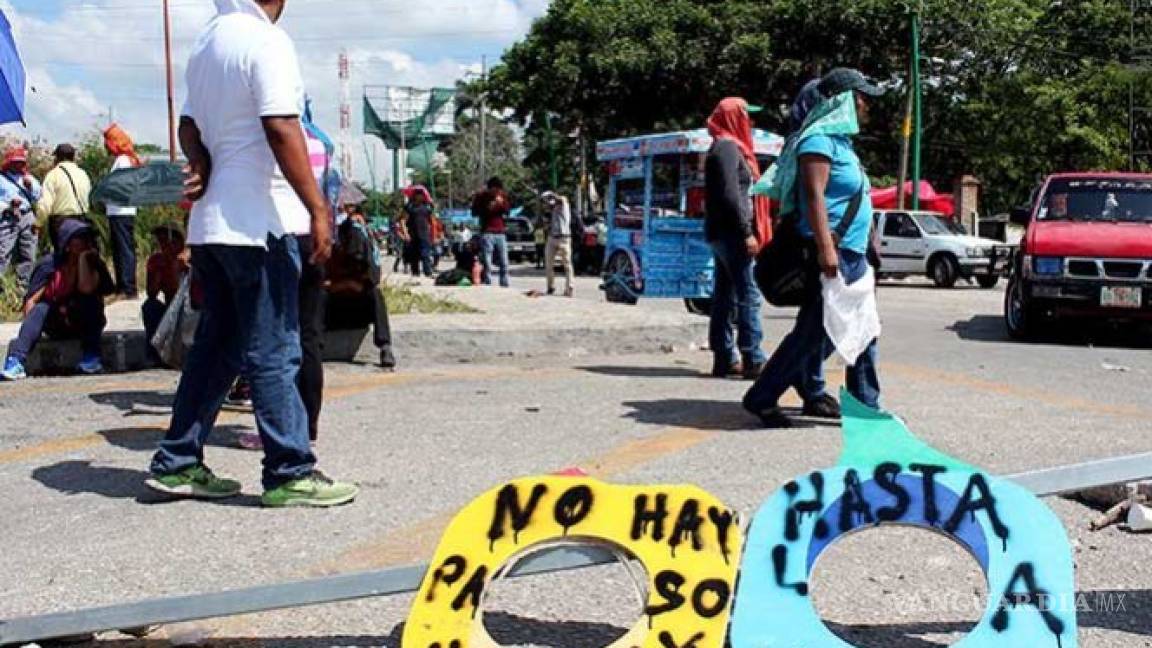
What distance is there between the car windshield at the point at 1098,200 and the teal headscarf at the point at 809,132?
A: 7175mm

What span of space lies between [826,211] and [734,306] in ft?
6.48

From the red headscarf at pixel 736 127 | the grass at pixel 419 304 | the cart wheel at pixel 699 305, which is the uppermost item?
the red headscarf at pixel 736 127

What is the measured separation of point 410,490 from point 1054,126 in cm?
3523

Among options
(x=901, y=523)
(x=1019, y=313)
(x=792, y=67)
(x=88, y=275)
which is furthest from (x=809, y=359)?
(x=792, y=67)

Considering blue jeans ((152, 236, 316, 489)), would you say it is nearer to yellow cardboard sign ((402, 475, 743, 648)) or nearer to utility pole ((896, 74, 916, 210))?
yellow cardboard sign ((402, 475, 743, 648))

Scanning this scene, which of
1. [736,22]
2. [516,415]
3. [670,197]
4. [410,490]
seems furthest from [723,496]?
[736,22]

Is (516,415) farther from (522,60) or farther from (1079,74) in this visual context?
(1079,74)

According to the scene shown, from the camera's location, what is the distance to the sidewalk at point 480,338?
28.1 ft

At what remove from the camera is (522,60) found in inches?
1421

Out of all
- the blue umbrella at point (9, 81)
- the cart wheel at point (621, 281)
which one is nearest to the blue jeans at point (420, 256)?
the cart wheel at point (621, 281)

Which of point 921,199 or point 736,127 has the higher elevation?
point 736,127

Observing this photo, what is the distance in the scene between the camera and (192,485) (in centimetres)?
470

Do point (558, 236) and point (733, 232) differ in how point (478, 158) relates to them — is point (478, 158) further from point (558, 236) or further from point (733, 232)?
point (733, 232)

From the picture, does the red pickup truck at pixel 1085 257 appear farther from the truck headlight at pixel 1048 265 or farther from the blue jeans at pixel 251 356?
the blue jeans at pixel 251 356
